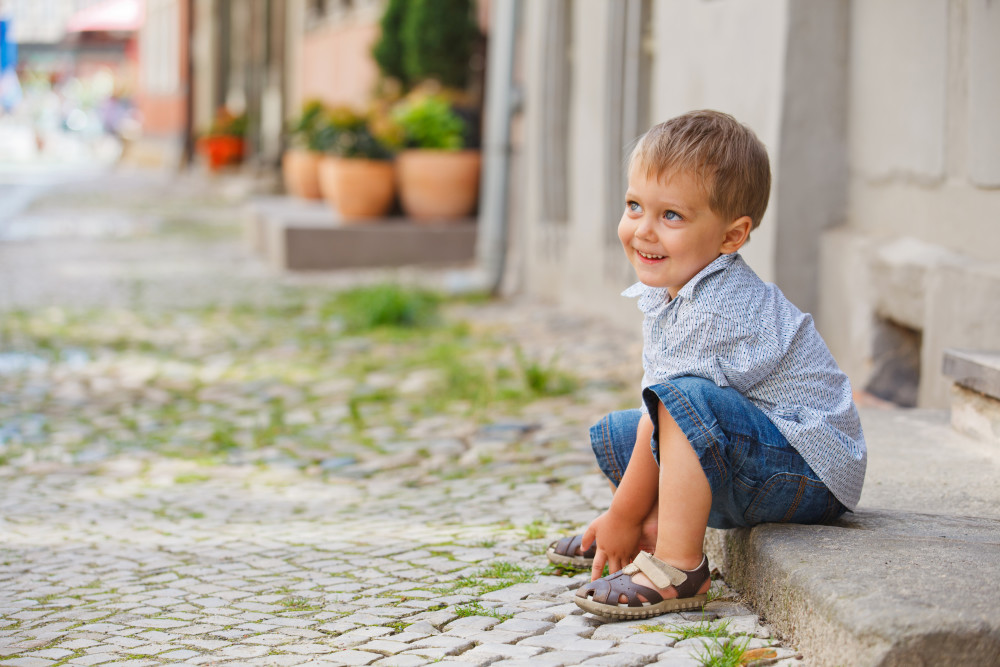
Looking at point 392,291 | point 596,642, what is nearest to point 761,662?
point 596,642

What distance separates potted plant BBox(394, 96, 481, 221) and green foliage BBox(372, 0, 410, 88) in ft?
5.20

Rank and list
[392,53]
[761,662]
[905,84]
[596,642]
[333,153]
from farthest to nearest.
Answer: [392,53]
[333,153]
[905,84]
[596,642]
[761,662]

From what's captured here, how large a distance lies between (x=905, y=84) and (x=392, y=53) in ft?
25.3

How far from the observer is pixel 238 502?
11.7ft

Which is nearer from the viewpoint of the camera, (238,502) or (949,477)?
(949,477)

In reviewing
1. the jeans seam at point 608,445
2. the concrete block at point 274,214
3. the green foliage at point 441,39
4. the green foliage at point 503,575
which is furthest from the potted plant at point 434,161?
the jeans seam at point 608,445

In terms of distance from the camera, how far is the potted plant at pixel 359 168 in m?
9.52

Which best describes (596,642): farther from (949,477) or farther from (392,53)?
(392,53)

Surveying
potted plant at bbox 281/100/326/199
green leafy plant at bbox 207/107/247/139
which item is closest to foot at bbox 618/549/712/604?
potted plant at bbox 281/100/326/199

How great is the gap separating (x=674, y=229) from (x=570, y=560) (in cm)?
81

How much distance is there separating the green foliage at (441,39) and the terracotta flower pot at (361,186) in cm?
112

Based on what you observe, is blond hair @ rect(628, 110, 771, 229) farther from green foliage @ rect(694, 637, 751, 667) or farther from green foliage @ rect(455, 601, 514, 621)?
green foliage @ rect(455, 601, 514, 621)

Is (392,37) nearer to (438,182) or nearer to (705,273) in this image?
(438,182)

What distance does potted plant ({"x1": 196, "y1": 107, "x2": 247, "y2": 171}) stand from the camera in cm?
1925
